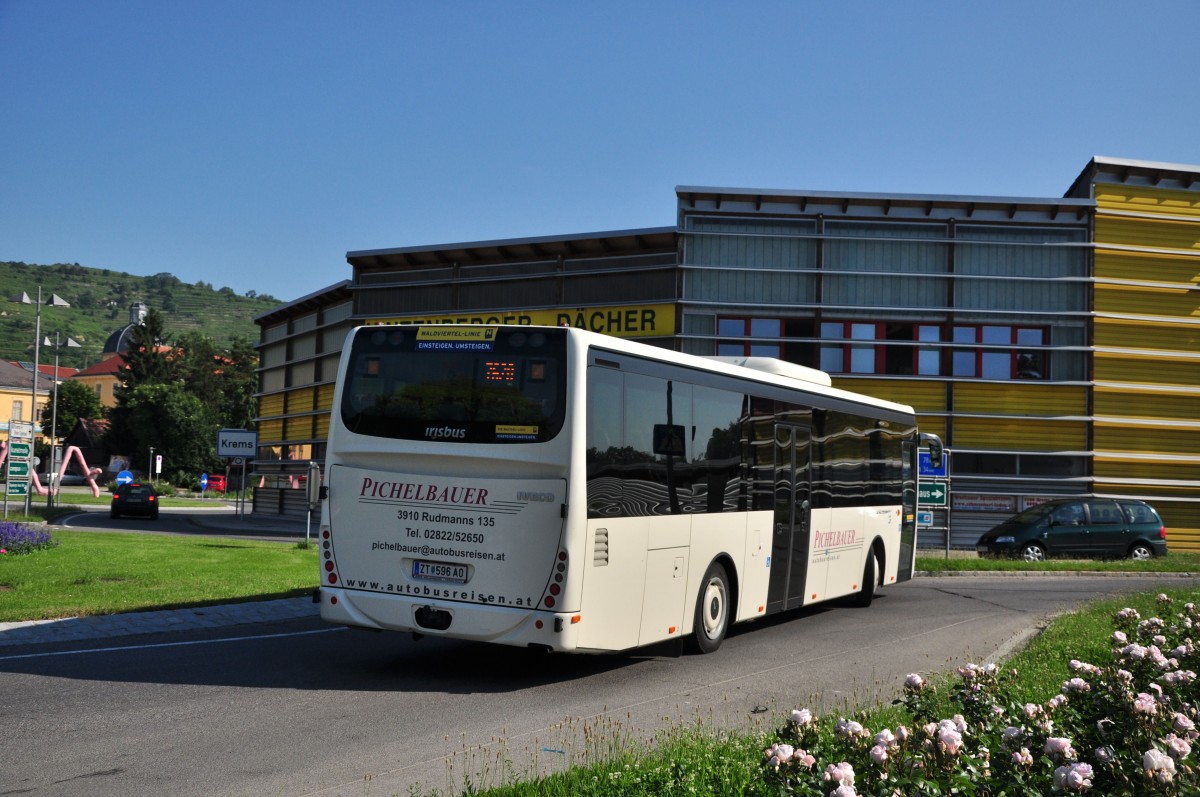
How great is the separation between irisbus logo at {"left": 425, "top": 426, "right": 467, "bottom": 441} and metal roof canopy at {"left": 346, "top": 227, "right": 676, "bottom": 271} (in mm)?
24245

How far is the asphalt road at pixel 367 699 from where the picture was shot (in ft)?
21.5

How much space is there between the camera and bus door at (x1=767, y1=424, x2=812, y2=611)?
1337 centimetres

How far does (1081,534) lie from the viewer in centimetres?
2719

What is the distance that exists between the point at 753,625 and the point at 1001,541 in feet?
48.3

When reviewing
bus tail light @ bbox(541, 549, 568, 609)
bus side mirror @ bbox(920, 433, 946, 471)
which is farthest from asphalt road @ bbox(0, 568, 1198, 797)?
bus side mirror @ bbox(920, 433, 946, 471)

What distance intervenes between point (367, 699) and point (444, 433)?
2.37m

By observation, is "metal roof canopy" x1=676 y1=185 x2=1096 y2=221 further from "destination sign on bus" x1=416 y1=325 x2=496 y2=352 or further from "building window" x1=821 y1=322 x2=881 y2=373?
"destination sign on bus" x1=416 y1=325 x2=496 y2=352

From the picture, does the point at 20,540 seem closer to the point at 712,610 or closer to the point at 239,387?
the point at 712,610

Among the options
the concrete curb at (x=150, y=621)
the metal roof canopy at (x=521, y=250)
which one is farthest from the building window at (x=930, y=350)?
the concrete curb at (x=150, y=621)

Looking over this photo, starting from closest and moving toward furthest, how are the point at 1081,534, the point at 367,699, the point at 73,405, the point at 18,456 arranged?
1. the point at 367,699
2. the point at 1081,534
3. the point at 18,456
4. the point at 73,405

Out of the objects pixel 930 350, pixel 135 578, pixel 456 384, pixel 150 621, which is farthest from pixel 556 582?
pixel 930 350

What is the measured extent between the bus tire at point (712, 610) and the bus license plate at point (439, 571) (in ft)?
9.14

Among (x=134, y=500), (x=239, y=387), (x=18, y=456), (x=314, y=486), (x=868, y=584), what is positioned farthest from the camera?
(x=239, y=387)

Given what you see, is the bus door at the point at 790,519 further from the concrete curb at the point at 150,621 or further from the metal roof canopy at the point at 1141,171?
the metal roof canopy at the point at 1141,171
